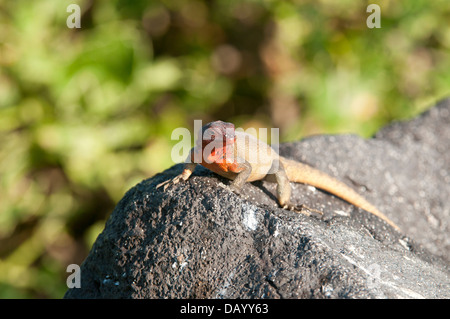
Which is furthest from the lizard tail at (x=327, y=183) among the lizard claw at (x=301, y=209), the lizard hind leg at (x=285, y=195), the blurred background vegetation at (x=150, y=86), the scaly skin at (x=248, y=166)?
the blurred background vegetation at (x=150, y=86)

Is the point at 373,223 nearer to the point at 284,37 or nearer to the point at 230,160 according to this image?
the point at 230,160

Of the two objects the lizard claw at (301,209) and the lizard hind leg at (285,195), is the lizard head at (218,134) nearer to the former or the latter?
the lizard hind leg at (285,195)

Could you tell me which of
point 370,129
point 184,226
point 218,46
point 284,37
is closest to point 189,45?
point 218,46

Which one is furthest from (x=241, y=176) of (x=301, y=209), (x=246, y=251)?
(x=246, y=251)

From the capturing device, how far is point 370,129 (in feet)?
24.5

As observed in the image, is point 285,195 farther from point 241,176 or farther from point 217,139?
point 217,139

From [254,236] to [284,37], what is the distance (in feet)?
17.8

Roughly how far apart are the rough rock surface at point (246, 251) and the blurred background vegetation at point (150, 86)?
316 centimetres

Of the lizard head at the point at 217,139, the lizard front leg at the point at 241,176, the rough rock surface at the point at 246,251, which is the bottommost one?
the rough rock surface at the point at 246,251

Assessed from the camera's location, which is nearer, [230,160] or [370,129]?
[230,160]

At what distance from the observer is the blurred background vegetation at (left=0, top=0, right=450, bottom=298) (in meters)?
6.55

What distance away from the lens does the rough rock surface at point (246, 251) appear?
2.84 metres

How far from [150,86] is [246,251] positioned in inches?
183

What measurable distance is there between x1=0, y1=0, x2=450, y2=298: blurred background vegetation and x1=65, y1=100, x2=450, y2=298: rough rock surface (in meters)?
3.16
